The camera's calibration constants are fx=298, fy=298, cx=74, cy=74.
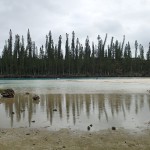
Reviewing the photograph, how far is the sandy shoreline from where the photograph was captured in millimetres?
7797

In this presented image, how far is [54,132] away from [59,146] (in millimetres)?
1835

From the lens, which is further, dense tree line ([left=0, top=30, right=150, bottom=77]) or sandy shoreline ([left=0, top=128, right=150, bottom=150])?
dense tree line ([left=0, top=30, right=150, bottom=77])

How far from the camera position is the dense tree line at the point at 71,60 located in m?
109

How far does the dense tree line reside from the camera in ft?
358

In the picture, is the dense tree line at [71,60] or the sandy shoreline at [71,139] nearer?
the sandy shoreline at [71,139]

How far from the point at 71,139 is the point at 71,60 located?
108 metres

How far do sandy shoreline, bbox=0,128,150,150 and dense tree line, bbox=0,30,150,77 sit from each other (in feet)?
322

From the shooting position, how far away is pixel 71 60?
117 m

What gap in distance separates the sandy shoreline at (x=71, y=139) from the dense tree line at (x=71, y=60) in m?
98.1

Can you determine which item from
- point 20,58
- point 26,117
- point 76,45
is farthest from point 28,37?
point 26,117

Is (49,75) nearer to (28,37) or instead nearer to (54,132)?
(28,37)

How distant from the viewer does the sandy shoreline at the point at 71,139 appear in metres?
7.80

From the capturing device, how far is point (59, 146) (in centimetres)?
789

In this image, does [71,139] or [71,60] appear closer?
[71,139]
